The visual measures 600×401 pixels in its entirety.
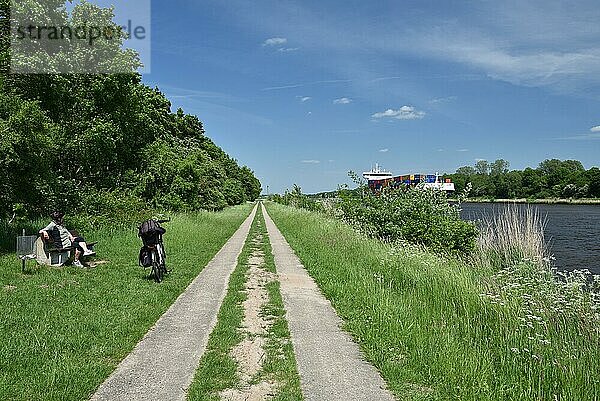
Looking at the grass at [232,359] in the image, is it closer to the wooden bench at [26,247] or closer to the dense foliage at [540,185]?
the wooden bench at [26,247]

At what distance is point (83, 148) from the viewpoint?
19.4 m

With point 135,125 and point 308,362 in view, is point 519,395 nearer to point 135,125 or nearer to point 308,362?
point 308,362

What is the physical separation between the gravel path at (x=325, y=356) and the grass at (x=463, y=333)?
17 centimetres

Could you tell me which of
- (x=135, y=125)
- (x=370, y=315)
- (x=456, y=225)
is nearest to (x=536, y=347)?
(x=370, y=315)

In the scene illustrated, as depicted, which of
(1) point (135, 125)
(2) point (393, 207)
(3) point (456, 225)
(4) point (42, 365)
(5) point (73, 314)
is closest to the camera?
(4) point (42, 365)

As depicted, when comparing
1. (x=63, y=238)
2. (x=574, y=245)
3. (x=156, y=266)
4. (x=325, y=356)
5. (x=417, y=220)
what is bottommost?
(x=574, y=245)

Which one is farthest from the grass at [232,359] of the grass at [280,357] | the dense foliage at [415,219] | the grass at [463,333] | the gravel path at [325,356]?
the dense foliage at [415,219]

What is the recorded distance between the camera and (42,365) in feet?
16.9

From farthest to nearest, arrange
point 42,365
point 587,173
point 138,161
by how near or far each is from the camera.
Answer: point 587,173, point 138,161, point 42,365

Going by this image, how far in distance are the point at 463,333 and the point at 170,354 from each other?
3713 mm

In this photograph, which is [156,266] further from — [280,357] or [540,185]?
[540,185]

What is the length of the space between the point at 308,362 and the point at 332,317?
2.15 m

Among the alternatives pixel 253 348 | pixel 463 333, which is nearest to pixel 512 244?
pixel 463 333

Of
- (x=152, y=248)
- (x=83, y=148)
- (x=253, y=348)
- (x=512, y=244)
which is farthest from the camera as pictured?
(x=83, y=148)
